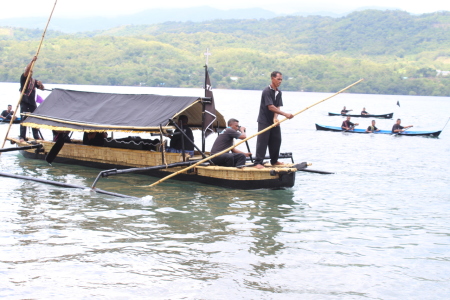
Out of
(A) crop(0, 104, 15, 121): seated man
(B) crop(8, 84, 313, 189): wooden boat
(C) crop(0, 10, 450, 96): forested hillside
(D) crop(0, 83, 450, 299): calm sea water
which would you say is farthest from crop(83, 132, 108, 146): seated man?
(C) crop(0, 10, 450, 96): forested hillside

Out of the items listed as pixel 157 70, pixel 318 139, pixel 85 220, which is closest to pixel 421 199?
pixel 85 220

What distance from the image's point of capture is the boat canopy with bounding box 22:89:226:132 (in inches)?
544

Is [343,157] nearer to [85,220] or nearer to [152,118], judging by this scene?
[152,118]

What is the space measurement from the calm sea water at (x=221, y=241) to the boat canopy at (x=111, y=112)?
1544mm

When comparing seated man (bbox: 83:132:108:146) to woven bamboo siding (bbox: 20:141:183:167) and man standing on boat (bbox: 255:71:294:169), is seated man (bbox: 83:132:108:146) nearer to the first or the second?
woven bamboo siding (bbox: 20:141:183:167)

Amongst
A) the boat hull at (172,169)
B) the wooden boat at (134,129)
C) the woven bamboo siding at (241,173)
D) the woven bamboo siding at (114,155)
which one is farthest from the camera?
the woven bamboo siding at (114,155)

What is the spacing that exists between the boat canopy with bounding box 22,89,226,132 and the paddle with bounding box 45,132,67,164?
0.62 m

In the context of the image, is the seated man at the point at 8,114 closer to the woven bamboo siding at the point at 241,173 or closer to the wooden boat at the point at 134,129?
the wooden boat at the point at 134,129

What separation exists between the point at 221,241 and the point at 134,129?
5026mm

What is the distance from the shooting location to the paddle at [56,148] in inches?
642

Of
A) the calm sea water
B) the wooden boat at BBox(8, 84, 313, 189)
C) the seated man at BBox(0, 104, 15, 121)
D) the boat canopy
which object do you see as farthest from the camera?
the seated man at BBox(0, 104, 15, 121)

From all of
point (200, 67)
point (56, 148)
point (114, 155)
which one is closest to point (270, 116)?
point (114, 155)

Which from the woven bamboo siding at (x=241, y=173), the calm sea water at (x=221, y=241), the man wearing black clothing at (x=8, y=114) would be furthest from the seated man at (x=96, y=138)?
the man wearing black clothing at (x=8, y=114)

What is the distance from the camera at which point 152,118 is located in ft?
45.5
